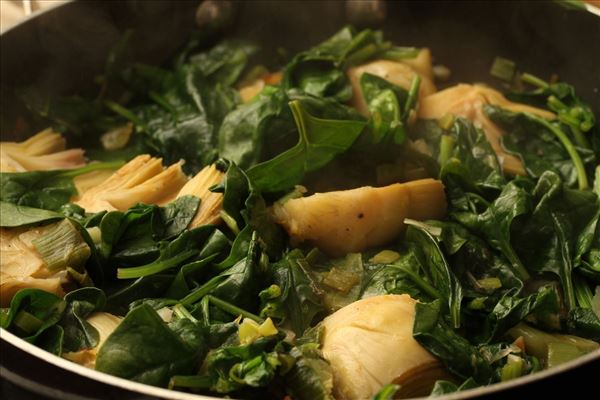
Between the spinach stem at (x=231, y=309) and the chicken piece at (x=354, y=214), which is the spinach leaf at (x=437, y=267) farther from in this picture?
the spinach stem at (x=231, y=309)

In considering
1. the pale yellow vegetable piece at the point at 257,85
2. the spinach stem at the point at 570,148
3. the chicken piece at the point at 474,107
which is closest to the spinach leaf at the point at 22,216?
the pale yellow vegetable piece at the point at 257,85

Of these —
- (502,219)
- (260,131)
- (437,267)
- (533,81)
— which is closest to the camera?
(437,267)

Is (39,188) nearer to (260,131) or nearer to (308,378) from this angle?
(260,131)

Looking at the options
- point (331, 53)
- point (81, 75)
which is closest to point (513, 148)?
point (331, 53)

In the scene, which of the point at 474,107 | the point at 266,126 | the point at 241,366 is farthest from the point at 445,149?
the point at 241,366

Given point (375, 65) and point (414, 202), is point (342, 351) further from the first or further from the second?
point (375, 65)

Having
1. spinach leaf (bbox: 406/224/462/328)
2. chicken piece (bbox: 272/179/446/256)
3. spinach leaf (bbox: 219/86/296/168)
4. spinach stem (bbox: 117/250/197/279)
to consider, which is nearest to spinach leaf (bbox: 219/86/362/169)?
spinach leaf (bbox: 219/86/296/168)
